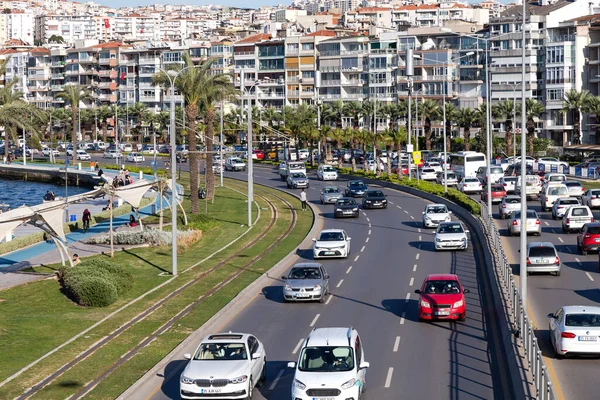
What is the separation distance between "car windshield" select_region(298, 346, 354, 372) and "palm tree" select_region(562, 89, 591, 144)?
315ft

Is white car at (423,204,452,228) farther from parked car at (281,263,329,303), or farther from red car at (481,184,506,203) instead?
parked car at (281,263,329,303)

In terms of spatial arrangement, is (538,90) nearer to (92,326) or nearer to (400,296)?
(400,296)

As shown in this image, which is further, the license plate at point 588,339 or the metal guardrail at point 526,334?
the license plate at point 588,339

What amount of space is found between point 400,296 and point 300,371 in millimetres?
15377

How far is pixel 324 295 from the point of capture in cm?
3703

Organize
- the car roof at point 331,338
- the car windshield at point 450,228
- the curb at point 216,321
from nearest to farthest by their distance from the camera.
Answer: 1. the car roof at point 331,338
2. the curb at point 216,321
3. the car windshield at point 450,228

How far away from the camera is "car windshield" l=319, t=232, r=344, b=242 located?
47.6 meters

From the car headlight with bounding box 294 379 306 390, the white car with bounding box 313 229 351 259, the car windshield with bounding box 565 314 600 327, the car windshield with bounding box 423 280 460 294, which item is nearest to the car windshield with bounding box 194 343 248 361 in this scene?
the car headlight with bounding box 294 379 306 390

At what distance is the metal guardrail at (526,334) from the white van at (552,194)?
2519 cm

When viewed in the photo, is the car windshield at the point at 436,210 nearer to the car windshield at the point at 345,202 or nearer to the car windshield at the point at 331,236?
the car windshield at the point at 345,202

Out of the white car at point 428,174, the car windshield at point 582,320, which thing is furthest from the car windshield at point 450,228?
the white car at point 428,174

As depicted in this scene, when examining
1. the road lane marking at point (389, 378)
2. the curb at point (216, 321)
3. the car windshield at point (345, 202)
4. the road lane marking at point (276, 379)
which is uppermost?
the car windshield at point (345, 202)

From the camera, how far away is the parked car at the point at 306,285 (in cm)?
3616

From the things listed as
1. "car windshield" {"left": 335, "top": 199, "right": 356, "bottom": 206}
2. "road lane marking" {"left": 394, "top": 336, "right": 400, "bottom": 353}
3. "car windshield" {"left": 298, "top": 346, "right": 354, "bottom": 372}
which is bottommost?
"road lane marking" {"left": 394, "top": 336, "right": 400, "bottom": 353}
